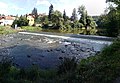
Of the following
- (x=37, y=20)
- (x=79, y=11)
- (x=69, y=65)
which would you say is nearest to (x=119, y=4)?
(x=69, y=65)

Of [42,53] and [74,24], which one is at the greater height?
[74,24]

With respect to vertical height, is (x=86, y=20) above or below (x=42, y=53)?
above

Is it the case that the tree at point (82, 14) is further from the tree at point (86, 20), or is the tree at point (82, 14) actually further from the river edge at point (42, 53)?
the river edge at point (42, 53)

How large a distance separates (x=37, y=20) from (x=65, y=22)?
24.3m

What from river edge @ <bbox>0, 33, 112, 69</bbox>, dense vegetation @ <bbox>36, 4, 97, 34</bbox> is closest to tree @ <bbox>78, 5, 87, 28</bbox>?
dense vegetation @ <bbox>36, 4, 97, 34</bbox>

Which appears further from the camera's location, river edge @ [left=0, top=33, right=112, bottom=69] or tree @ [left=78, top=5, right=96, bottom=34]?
tree @ [left=78, top=5, right=96, bottom=34]

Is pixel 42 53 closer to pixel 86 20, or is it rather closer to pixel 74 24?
pixel 86 20

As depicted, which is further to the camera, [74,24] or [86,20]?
[74,24]

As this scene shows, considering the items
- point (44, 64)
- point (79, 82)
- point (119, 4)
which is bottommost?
point (44, 64)

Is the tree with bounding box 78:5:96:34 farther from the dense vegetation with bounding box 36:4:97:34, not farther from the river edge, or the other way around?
the river edge

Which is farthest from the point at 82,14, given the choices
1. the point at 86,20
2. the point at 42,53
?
the point at 42,53

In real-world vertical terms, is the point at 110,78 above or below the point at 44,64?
above

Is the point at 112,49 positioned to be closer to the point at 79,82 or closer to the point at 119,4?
the point at 79,82

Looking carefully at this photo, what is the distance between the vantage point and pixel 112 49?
16.1 meters
